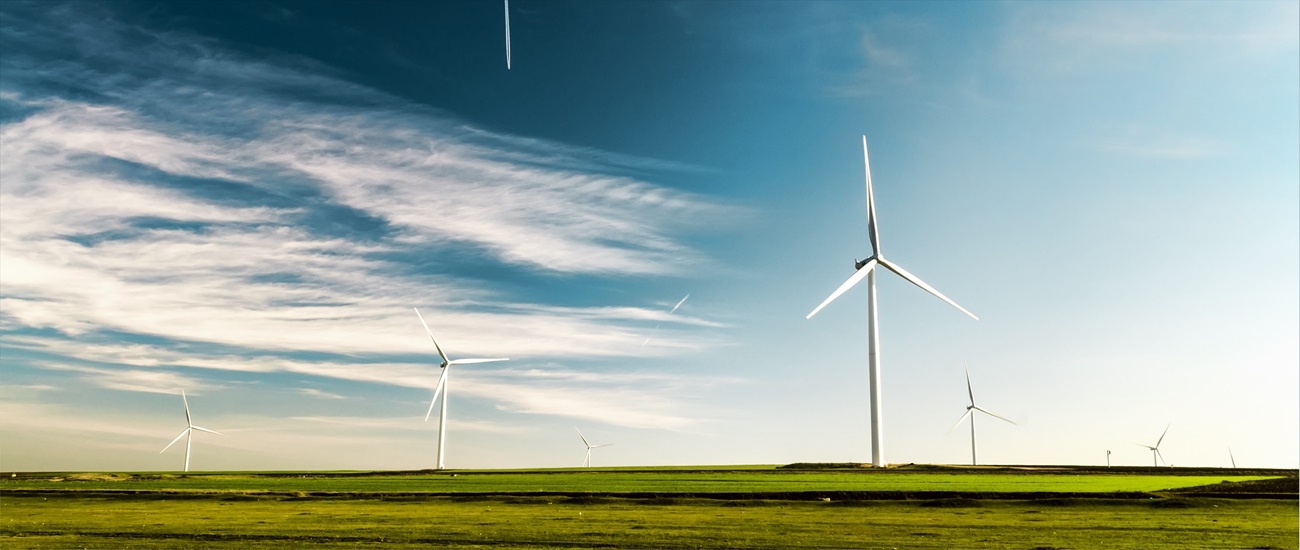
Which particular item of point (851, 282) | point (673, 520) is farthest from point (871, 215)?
point (673, 520)

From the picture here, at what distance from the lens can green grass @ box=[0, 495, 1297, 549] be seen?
2802cm

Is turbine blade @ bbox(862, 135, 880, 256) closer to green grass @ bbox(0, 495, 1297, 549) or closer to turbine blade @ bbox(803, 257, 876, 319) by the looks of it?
turbine blade @ bbox(803, 257, 876, 319)

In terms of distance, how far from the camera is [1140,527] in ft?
107

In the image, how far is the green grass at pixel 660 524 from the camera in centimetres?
2802

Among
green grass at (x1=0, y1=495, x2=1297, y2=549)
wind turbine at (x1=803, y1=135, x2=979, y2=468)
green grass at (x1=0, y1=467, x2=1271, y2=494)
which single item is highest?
wind turbine at (x1=803, y1=135, x2=979, y2=468)

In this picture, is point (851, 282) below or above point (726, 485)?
above

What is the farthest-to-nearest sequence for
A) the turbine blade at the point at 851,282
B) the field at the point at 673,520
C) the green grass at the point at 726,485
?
the turbine blade at the point at 851,282 < the green grass at the point at 726,485 < the field at the point at 673,520

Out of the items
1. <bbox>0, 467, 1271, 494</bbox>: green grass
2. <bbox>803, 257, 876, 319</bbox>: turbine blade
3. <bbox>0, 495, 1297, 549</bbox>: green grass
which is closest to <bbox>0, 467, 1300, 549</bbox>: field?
<bbox>0, 495, 1297, 549</bbox>: green grass

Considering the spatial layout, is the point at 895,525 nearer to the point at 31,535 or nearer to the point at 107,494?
the point at 31,535

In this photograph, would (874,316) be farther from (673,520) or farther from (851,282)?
(673,520)

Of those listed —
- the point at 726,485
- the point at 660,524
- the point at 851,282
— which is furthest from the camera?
the point at 851,282

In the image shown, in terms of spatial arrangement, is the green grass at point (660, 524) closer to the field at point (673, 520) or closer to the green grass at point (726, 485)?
the field at point (673, 520)

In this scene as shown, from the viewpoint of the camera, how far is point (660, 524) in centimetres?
3491

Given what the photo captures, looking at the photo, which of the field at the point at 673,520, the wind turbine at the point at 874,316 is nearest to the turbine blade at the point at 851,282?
the wind turbine at the point at 874,316
